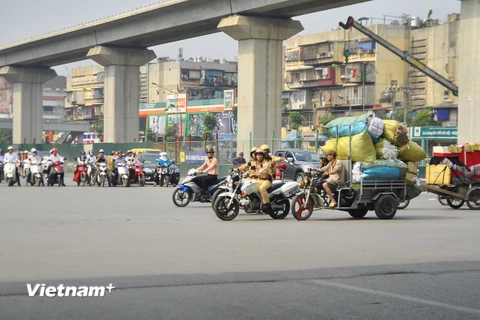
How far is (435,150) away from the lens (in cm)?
2389

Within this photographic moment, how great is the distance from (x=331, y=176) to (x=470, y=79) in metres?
17.9

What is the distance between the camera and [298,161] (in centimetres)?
3988

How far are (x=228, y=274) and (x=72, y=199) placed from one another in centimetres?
1746

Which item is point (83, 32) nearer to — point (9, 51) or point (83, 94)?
point (9, 51)

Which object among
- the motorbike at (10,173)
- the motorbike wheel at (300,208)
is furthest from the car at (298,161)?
the motorbike wheel at (300,208)

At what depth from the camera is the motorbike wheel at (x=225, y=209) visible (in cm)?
1891

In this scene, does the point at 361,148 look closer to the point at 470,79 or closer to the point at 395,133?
the point at 395,133

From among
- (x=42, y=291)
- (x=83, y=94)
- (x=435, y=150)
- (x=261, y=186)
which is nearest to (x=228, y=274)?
(x=42, y=291)

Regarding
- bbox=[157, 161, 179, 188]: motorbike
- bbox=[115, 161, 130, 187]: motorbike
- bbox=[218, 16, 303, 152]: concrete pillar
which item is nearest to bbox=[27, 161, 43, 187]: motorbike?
bbox=[115, 161, 130, 187]: motorbike

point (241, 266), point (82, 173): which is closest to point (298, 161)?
point (82, 173)

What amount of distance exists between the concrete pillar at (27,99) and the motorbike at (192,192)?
50.0 meters

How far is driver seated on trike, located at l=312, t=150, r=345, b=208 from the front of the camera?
63.2 feet

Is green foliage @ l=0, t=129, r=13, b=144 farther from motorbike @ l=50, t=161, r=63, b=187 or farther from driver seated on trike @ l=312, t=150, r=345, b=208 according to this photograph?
driver seated on trike @ l=312, t=150, r=345, b=208

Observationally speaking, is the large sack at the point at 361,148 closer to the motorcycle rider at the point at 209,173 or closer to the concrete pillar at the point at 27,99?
the motorcycle rider at the point at 209,173
